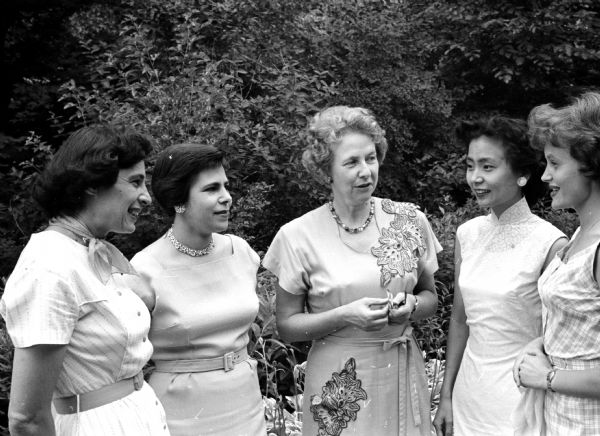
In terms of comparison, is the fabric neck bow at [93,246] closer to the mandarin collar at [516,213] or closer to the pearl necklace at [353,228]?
the pearl necklace at [353,228]

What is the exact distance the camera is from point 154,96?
6.63 m

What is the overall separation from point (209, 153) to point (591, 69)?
8764mm

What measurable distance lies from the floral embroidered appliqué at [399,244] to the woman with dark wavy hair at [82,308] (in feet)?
4.08

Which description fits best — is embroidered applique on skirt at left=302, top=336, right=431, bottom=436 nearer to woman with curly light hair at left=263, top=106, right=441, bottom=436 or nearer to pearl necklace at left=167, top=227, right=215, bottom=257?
woman with curly light hair at left=263, top=106, right=441, bottom=436

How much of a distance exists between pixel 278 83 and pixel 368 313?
4.40 meters

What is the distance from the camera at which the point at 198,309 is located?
125 inches

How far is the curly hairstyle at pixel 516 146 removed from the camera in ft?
11.5

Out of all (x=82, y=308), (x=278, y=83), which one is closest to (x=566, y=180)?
(x=82, y=308)

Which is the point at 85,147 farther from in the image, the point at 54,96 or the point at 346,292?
the point at 54,96

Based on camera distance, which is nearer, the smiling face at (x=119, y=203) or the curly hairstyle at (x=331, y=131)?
the smiling face at (x=119, y=203)

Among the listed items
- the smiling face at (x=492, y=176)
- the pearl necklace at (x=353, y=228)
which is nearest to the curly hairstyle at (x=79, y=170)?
the pearl necklace at (x=353, y=228)

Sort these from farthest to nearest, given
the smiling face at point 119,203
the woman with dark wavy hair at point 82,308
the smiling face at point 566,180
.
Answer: the smiling face at point 566,180 → the smiling face at point 119,203 → the woman with dark wavy hair at point 82,308

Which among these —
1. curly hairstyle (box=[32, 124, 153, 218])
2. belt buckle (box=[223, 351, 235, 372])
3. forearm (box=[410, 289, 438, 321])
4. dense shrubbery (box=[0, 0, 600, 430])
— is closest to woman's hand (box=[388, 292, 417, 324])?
forearm (box=[410, 289, 438, 321])

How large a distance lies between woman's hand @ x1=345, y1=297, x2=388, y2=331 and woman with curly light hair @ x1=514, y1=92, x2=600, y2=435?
0.61 meters
